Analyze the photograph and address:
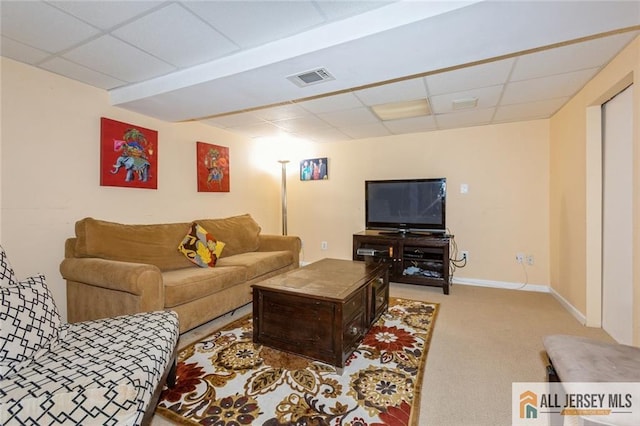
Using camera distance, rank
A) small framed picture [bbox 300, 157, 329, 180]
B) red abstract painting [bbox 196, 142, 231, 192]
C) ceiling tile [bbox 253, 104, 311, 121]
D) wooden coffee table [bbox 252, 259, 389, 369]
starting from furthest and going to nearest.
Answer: small framed picture [bbox 300, 157, 329, 180] → red abstract painting [bbox 196, 142, 231, 192] → ceiling tile [bbox 253, 104, 311, 121] → wooden coffee table [bbox 252, 259, 389, 369]

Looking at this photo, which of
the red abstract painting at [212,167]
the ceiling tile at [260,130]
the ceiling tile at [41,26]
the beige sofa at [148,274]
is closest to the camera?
the ceiling tile at [41,26]

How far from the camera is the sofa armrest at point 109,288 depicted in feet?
6.35

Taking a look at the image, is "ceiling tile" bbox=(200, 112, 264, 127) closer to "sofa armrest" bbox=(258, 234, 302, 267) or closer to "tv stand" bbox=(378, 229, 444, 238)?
"sofa armrest" bbox=(258, 234, 302, 267)

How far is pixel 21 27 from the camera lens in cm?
175

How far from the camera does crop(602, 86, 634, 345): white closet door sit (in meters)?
2.19

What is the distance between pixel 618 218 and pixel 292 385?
286cm

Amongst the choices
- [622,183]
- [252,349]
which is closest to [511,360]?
[622,183]

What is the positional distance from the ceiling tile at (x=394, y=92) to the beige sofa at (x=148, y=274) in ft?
6.64

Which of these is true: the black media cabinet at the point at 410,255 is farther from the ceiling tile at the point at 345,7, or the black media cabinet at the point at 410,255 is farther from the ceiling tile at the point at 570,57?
the ceiling tile at the point at 345,7

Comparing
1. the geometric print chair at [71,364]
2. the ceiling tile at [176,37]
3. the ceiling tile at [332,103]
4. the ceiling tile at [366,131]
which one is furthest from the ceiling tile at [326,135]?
the geometric print chair at [71,364]

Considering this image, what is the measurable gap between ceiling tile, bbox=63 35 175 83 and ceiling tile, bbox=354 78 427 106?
1713 mm

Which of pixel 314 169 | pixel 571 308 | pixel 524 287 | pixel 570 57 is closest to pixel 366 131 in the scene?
pixel 314 169

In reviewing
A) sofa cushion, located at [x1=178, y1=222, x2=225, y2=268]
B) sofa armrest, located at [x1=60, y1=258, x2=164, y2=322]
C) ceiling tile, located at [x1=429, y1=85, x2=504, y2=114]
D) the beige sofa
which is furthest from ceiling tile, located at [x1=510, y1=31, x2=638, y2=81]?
sofa cushion, located at [x1=178, y1=222, x2=225, y2=268]

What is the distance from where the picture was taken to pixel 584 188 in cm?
263
